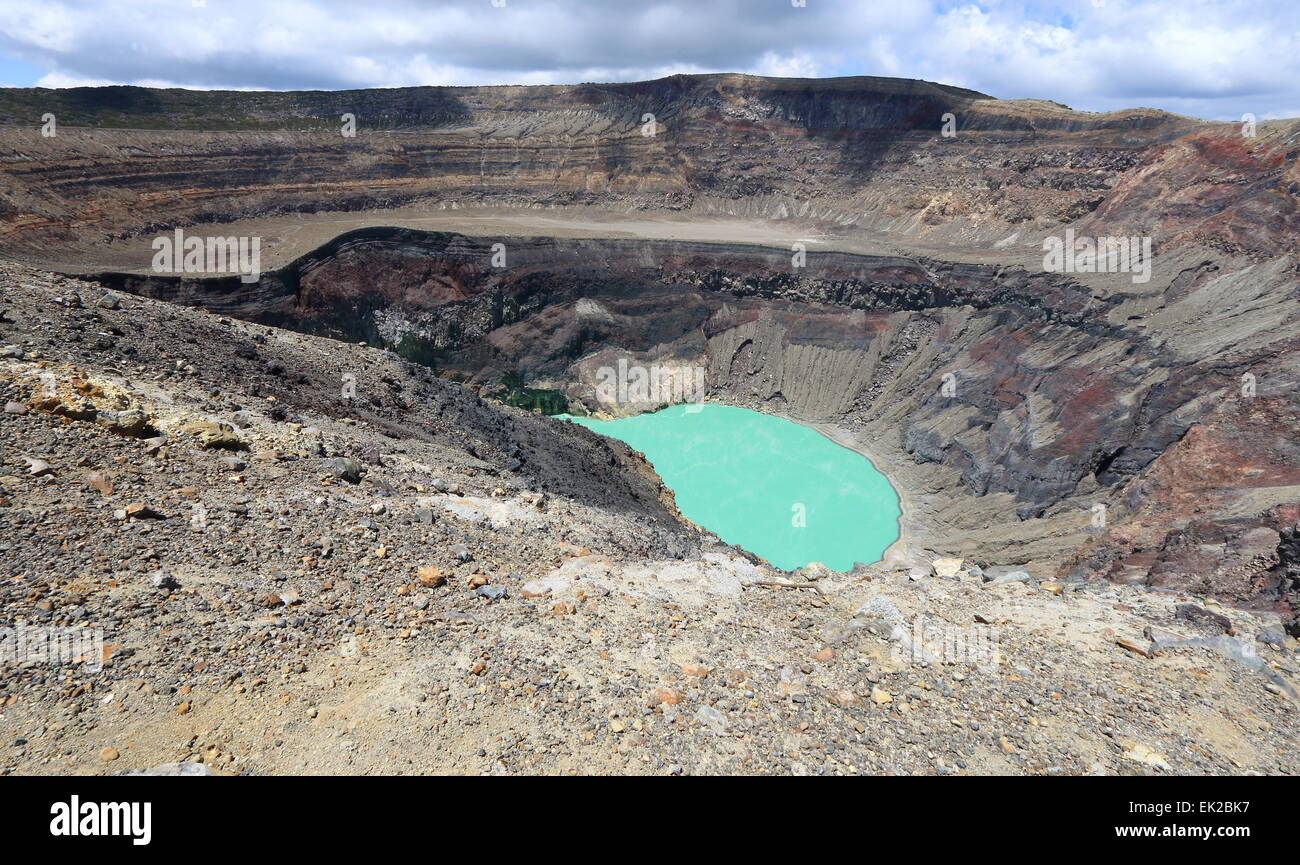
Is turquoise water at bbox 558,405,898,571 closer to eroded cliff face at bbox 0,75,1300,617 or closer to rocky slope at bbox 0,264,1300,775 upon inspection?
eroded cliff face at bbox 0,75,1300,617

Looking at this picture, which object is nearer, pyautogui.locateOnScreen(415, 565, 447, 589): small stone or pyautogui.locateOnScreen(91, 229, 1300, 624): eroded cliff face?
pyautogui.locateOnScreen(415, 565, 447, 589): small stone

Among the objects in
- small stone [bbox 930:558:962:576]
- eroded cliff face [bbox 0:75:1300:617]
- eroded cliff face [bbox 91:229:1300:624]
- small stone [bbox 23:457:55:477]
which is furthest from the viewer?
eroded cliff face [bbox 0:75:1300:617]

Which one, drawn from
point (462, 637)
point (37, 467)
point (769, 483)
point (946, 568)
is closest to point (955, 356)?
point (769, 483)

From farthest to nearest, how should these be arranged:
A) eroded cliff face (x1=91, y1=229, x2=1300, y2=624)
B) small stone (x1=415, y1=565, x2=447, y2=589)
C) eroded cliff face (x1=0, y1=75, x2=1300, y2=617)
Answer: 1. eroded cliff face (x1=0, y1=75, x2=1300, y2=617)
2. eroded cliff face (x1=91, y1=229, x2=1300, y2=624)
3. small stone (x1=415, y1=565, x2=447, y2=589)

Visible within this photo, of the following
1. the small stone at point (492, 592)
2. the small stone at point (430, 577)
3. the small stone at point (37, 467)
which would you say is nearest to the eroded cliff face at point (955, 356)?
the small stone at point (492, 592)

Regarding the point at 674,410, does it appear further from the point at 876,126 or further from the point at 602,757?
the point at 602,757

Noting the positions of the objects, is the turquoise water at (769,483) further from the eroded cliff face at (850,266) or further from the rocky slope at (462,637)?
the rocky slope at (462,637)

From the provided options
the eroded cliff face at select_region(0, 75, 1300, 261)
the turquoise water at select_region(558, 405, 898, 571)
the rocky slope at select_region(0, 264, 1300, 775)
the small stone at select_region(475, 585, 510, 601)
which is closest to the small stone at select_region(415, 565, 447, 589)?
the rocky slope at select_region(0, 264, 1300, 775)

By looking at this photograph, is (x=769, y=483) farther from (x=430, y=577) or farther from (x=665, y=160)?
(x=665, y=160)
